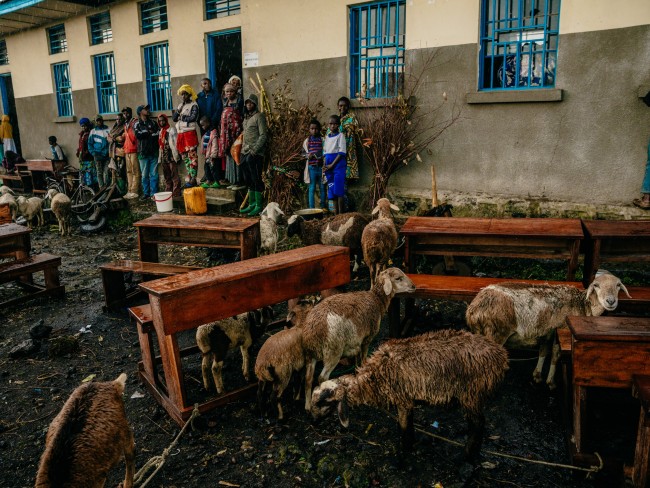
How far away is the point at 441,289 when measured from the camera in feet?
17.6

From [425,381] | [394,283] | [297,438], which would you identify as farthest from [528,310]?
[297,438]

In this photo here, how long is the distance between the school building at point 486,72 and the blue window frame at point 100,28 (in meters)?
3.22

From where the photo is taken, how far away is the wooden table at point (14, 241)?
7.80 meters

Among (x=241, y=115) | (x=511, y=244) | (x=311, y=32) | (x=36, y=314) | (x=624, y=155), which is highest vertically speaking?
(x=311, y=32)

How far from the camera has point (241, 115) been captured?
11758 millimetres

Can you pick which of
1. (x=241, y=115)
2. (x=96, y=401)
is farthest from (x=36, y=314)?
(x=241, y=115)

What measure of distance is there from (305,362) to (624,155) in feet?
20.5

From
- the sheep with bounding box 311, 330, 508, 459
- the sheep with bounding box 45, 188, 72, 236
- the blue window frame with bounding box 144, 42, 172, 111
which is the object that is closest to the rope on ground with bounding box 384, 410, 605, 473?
the sheep with bounding box 311, 330, 508, 459

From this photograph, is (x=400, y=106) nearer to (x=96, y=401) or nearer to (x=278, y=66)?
(x=278, y=66)

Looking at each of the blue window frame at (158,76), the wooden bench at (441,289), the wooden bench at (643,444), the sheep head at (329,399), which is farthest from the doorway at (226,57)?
the wooden bench at (643,444)

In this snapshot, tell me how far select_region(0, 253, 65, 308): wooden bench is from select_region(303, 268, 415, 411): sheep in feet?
16.9

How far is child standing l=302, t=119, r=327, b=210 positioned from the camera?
10047 mm

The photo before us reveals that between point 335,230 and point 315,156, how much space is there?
101 inches

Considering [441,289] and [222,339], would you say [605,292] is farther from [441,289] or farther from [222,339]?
[222,339]
